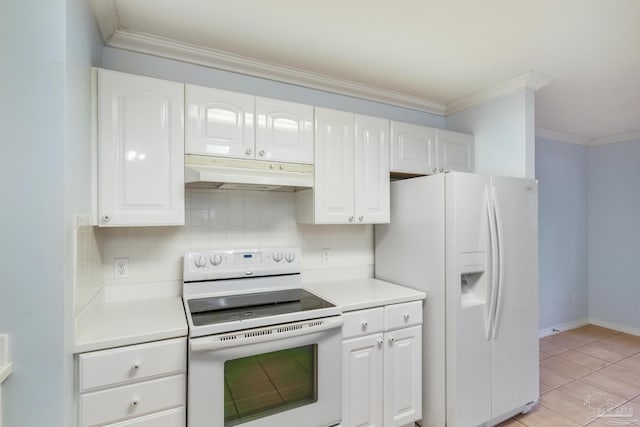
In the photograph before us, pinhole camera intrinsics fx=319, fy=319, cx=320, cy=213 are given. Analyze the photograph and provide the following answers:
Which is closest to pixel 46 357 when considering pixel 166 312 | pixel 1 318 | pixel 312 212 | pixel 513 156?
pixel 1 318

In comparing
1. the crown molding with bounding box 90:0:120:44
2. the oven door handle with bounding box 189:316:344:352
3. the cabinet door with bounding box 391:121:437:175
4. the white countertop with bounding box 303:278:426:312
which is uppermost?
the crown molding with bounding box 90:0:120:44

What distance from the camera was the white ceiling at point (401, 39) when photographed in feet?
5.25

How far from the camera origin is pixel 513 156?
2463 mm

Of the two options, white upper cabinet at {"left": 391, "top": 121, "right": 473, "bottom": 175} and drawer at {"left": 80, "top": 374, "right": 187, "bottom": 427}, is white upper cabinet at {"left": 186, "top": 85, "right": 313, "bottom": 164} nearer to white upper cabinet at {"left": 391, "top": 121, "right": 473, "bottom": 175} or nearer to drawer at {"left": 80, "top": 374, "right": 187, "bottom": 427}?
white upper cabinet at {"left": 391, "top": 121, "right": 473, "bottom": 175}

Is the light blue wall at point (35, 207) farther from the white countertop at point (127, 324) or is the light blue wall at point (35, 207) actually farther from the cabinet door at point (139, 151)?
the cabinet door at point (139, 151)

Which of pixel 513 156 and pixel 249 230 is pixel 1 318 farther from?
pixel 513 156

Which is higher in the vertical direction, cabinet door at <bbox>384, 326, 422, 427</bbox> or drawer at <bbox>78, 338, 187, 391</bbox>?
drawer at <bbox>78, 338, 187, 391</bbox>

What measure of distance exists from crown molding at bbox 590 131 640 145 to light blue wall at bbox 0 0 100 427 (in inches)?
215

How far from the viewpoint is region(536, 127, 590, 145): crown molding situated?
385 centimetres

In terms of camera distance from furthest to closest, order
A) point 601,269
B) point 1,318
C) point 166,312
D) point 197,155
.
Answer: point 601,269
point 197,155
point 166,312
point 1,318

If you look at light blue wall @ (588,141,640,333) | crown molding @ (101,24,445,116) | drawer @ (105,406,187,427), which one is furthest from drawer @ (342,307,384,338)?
light blue wall @ (588,141,640,333)

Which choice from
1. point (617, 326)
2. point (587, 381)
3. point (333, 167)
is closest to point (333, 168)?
point (333, 167)

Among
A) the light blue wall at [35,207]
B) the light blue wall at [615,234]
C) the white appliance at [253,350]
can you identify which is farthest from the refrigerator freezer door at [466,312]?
the light blue wall at [615,234]

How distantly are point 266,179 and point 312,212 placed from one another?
460mm
